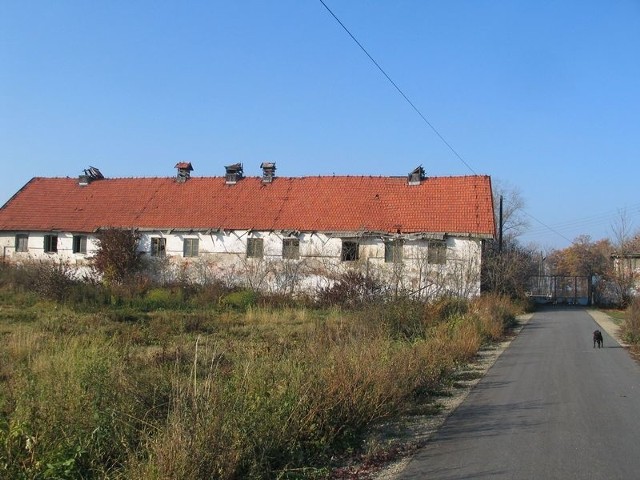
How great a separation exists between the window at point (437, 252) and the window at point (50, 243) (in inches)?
875

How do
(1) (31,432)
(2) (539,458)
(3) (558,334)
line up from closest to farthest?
(1) (31,432) < (2) (539,458) < (3) (558,334)

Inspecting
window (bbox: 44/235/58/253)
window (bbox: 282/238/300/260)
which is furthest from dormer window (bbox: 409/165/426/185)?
window (bbox: 44/235/58/253)

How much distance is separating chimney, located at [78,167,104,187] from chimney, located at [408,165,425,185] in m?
21.3

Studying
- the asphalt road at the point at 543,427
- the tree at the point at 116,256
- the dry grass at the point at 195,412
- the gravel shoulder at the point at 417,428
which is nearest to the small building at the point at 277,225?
the tree at the point at 116,256

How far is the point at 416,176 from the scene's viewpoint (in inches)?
1394

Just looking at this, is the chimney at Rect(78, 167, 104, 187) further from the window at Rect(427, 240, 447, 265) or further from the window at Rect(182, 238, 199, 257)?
the window at Rect(427, 240, 447, 265)

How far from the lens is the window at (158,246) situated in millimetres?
34825

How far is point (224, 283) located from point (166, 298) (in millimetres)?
4785

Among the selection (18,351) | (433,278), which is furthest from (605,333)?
(18,351)

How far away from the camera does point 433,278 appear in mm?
30969

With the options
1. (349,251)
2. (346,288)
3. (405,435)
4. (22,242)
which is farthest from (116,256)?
(405,435)

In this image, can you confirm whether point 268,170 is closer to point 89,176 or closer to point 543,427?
point 89,176

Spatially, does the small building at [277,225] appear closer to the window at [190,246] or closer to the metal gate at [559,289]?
the window at [190,246]

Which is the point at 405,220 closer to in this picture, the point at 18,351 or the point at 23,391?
the point at 18,351
